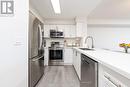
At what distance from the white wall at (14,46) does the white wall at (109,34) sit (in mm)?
6460

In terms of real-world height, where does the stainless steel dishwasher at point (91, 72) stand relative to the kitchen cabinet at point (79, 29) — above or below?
below

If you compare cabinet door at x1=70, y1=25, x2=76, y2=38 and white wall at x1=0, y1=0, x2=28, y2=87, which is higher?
cabinet door at x1=70, y1=25, x2=76, y2=38

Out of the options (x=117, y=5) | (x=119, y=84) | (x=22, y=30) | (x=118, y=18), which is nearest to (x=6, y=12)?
(x=22, y=30)

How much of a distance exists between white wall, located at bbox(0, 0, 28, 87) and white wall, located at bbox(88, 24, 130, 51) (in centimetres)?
646

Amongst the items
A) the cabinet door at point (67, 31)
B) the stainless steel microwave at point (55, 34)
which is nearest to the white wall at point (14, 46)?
the stainless steel microwave at point (55, 34)

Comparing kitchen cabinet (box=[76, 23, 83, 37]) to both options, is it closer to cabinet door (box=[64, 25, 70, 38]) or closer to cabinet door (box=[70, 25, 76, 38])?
cabinet door (box=[70, 25, 76, 38])

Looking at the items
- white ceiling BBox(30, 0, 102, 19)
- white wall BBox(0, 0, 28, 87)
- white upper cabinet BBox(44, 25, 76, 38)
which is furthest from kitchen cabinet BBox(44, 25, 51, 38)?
white wall BBox(0, 0, 28, 87)

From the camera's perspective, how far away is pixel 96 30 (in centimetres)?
792

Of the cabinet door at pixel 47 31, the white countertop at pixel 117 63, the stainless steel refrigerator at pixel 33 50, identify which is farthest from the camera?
the cabinet door at pixel 47 31

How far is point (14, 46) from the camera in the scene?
1697mm

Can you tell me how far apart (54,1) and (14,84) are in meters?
2.88

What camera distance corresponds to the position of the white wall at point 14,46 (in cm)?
163

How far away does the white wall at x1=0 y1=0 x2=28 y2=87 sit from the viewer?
1628 mm

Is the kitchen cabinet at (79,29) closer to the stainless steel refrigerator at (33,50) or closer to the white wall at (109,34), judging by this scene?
the white wall at (109,34)
